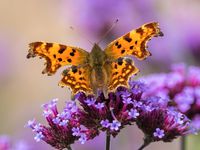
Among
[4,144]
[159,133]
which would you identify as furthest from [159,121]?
[4,144]

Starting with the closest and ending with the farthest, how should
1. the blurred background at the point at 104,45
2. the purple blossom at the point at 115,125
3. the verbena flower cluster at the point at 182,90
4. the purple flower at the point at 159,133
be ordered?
1. the purple blossom at the point at 115,125
2. the purple flower at the point at 159,133
3. the verbena flower cluster at the point at 182,90
4. the blurred background at the point at 104,45

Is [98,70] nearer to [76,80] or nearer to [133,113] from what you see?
[76,80]

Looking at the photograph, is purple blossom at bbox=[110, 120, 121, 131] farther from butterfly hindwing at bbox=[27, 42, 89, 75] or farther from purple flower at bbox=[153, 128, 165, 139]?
butterfly hindwing at bbox=[27, 42, 89, 75]

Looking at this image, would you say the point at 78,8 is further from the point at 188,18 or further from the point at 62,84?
the point at 62,84

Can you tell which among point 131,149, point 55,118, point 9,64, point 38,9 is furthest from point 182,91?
point 38,9

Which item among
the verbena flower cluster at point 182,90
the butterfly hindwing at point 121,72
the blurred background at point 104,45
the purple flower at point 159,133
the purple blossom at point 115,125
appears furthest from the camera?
the blurred background at point 104,45

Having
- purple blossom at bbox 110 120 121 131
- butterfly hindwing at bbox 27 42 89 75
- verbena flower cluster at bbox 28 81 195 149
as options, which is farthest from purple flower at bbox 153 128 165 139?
butterfly hindwing at bbox 27 42 89 75

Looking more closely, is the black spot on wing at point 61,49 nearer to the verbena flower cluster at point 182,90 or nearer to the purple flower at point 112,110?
the purple flower at point 112,110

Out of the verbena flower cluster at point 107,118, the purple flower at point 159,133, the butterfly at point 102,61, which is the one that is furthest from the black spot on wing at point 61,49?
the purple flower at point 159,133
